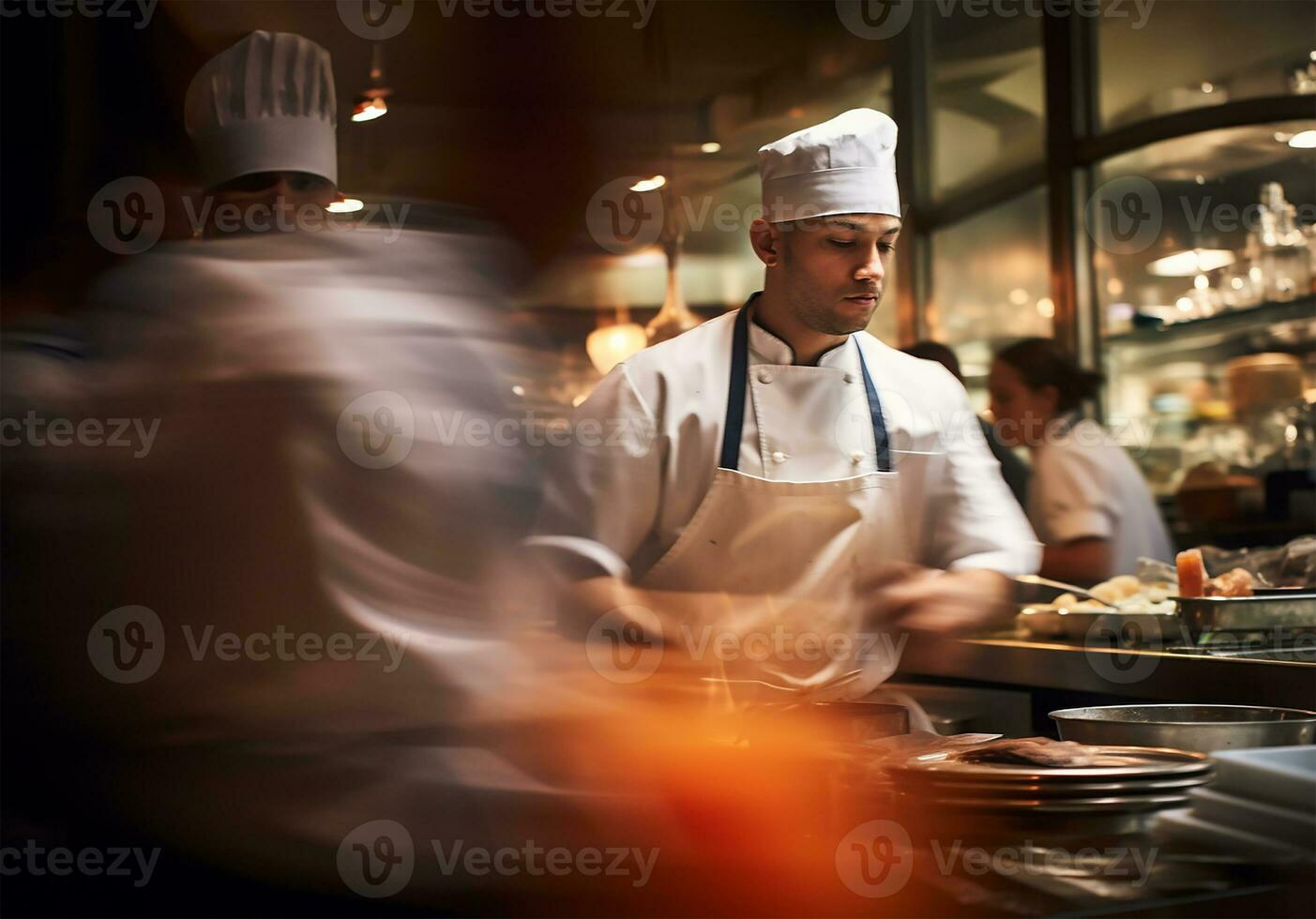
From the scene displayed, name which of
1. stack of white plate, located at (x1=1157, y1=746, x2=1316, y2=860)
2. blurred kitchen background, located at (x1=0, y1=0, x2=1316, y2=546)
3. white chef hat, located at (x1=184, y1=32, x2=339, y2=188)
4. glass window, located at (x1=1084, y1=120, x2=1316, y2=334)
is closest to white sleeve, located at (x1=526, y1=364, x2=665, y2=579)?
white chef hat, located at (x1=184, y1=32, x2=339, y2=188)

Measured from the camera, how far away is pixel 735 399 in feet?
6.93

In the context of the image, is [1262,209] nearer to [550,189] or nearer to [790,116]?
[790,116]

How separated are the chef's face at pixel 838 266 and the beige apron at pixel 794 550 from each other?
4.5 inches

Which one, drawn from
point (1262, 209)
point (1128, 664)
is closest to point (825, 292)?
point (1128, 664)

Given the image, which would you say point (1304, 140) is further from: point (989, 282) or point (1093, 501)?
point (1093, 501)

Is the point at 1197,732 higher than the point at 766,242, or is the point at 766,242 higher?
the point at 766,242

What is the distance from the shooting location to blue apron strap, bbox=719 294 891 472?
2084mm

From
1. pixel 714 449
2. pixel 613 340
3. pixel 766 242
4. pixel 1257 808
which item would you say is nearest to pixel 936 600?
pixel 714 449

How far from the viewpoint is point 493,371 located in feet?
3.67

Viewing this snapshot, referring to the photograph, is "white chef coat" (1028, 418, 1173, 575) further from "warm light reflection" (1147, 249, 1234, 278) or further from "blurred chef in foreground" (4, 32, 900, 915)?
"blurred chef in foreground" (4, 32, 900, 915)

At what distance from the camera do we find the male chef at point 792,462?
206cm

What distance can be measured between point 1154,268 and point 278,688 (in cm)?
435

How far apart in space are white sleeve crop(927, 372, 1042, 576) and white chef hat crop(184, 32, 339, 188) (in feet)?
4.00

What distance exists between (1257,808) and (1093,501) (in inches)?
90.1
